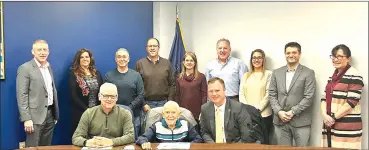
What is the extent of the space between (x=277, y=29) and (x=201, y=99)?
132 centimetres

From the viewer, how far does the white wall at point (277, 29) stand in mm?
4668

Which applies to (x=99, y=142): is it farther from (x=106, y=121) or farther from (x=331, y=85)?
(x=331, y=85)

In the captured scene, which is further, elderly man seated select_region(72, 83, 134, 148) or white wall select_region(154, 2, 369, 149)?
white wall select_region(154, 2, 369, 149)

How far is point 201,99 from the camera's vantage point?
5.05 meters

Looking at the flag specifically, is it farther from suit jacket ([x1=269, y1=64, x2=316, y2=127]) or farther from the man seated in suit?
the man seated in suit

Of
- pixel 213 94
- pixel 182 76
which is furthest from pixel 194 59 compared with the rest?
pixel 213 94

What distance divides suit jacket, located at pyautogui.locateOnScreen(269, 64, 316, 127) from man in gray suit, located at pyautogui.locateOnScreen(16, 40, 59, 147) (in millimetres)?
2479

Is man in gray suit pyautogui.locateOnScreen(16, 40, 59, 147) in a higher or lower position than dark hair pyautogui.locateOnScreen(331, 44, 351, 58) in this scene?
lower

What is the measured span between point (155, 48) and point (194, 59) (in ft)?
1.74

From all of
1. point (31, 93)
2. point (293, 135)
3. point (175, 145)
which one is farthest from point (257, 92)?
point (31, 93)

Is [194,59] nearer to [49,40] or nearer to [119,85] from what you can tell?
[119,85]

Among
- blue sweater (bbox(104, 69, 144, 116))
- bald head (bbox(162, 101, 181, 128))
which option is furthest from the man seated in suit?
blue sweater (bbox(104, 69, 144, 116))

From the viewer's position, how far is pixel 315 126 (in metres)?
5.02

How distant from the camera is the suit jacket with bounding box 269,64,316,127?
184 inches
